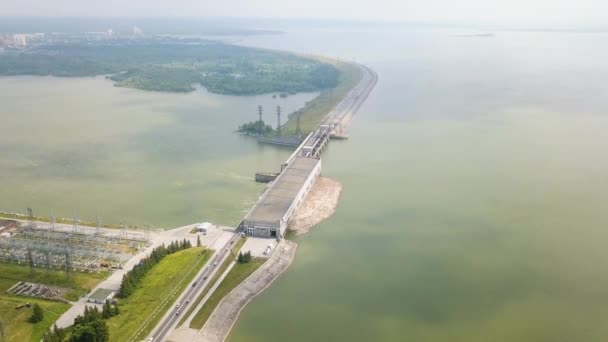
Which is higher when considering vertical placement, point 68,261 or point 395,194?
point 395,194

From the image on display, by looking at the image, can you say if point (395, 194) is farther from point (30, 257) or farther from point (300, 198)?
point (30, 257)

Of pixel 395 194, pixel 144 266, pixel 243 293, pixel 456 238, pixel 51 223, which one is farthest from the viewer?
pixel 395 194

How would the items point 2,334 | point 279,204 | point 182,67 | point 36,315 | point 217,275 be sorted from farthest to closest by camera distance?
1. point 182,67
2. point 279,204
3. point 217,275
4. point 36,315
5. point 2,334

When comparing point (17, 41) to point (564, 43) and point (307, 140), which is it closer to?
point (307, 140)

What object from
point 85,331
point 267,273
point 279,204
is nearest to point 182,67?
point 279,204

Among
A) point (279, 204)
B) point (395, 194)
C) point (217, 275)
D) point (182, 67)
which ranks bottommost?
point (217, 275)

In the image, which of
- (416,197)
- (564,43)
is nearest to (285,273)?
(416,197)

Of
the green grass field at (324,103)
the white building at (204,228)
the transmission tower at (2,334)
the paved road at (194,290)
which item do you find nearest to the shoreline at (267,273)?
the paved road at (194,290)
